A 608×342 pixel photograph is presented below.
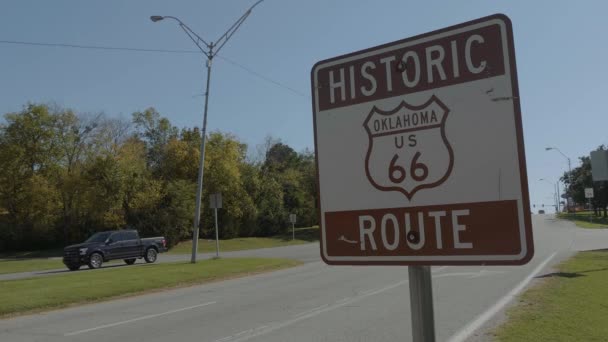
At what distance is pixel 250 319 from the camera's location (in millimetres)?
10273

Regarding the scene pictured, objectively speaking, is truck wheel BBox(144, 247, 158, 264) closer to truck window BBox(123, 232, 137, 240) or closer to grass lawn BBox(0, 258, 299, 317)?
truck window BBox(123, 232, 137, 240)

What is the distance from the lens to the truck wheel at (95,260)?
26.0 metres

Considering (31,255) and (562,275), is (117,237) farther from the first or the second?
(562,275)

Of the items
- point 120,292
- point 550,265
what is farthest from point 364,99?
point 550,265

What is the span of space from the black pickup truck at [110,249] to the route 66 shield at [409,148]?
26329 millimetres

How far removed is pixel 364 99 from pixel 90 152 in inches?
2048

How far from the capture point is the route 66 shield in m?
1.65

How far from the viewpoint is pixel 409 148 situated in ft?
5.57

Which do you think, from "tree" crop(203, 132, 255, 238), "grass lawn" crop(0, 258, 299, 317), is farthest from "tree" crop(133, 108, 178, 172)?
"grass lawn" crop(0, 258, 299, 317)

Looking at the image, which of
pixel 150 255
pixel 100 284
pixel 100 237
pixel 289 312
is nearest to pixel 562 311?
pixel 289 312

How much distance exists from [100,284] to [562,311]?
42.3ft

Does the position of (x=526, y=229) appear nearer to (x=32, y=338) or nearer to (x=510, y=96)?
(x=510, y=96)

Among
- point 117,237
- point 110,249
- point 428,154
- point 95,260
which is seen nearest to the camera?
point 428,154

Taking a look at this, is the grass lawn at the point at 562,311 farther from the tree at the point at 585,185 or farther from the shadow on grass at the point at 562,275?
the tree at the point at 585,185
